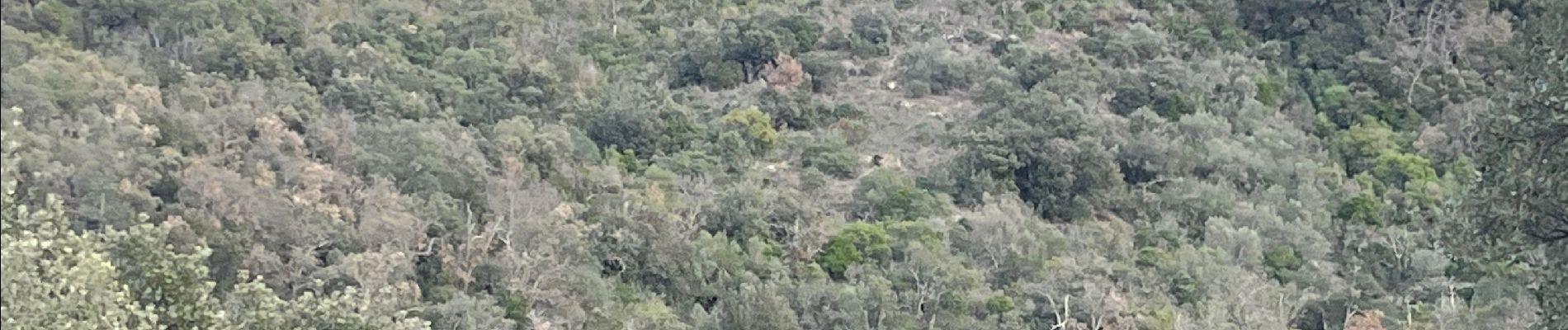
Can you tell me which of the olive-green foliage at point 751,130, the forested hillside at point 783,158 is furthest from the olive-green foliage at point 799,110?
the olive-green foliage at point 751,130

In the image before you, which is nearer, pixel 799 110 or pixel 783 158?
pixel 783 158

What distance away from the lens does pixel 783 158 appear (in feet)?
120

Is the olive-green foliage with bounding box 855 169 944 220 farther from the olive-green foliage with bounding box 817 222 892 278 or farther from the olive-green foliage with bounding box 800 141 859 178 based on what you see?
the olive-green foliage with bounding box 817 222 892 278

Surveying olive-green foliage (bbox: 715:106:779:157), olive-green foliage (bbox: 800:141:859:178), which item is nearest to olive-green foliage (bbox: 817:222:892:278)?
olive-green foliage (bbox: 800:141:859:178)

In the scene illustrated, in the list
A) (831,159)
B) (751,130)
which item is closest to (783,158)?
(751,130)

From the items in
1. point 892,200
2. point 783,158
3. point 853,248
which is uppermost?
point 853,248

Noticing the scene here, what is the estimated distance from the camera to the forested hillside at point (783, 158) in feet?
85.8

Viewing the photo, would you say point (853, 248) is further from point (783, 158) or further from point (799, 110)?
point (799, 110)

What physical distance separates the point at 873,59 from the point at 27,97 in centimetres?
1899

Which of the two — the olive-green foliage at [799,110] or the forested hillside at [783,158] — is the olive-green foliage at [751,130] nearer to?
the forested hillside at [783,158]

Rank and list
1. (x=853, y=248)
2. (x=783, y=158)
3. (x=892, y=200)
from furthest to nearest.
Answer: (x=783, y=158) → (x=892, y=200) → (x=853, y=248)

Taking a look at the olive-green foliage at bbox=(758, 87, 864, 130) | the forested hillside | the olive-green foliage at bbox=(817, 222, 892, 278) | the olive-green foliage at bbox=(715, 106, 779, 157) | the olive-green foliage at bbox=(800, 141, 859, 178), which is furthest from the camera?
the olive-green foliage at bbox=(758, 87, 864, 130)

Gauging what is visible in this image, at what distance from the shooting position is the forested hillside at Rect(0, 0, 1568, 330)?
85.8 ft

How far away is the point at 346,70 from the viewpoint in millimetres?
35188
